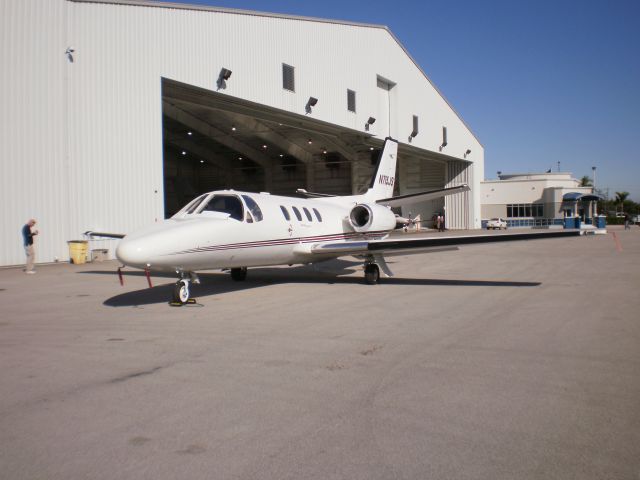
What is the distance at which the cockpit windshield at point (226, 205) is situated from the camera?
1020cm

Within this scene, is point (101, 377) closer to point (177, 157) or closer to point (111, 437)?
point (111, 437)

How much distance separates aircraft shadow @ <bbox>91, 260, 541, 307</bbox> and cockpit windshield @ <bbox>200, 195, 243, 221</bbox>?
1914 millimetres

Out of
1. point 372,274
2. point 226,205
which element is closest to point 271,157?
point 372,274

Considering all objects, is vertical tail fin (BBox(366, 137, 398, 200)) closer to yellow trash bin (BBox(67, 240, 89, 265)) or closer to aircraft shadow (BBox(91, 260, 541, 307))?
aircraft shadow (BBox(91, 260, 541, 307))

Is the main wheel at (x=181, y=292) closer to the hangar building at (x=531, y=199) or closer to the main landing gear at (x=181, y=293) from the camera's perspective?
the main landing gear at (x=181, y=293)

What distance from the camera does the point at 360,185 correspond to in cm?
4909

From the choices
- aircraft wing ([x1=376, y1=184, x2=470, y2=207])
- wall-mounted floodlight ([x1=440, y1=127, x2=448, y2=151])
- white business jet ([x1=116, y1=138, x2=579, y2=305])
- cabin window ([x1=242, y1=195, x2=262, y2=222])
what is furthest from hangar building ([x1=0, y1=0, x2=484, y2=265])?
wall-mounted floodlight ([x1=440, y1=127, x2=448, y2=151])

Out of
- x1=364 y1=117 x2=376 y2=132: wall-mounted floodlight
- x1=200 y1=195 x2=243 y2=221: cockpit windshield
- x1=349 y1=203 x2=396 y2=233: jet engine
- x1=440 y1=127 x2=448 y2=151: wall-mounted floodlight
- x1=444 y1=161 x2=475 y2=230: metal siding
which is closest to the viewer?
x1=200 y1=195 x2=243 y2=221: cockpit windshield

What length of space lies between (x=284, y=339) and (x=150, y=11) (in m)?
18.0

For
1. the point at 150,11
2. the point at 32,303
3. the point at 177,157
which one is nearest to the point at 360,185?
the point at 177,157

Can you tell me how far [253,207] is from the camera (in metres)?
11.0

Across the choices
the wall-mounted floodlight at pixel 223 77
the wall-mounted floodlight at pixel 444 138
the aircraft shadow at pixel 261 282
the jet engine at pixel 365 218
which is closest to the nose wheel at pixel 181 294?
the aircraft shadow at pixel 261 282

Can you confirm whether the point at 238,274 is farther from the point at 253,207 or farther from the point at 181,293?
the point at 181,293

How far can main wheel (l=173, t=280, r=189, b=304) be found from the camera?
9.22m
